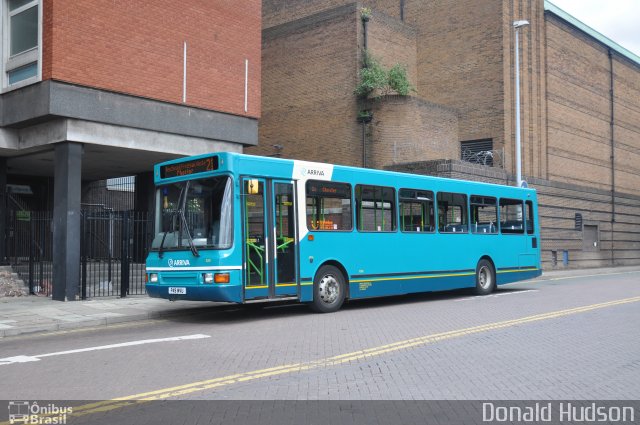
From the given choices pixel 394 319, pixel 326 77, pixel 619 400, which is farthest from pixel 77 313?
pixel 326 77

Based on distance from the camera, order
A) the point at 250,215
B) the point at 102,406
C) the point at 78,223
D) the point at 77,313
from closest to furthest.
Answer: the point at 102,406, the point at 250,215, the point at 77,313, the point at 78,223

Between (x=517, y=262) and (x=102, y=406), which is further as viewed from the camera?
(x=517, y=262)

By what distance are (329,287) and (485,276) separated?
6.60m

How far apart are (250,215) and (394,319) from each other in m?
3.52

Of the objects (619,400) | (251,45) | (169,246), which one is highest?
(251,45)

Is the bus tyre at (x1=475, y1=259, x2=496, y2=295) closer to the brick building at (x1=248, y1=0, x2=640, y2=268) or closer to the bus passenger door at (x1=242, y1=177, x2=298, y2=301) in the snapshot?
the brick building at (x1=248, y1=0, x2=640, y2=268)

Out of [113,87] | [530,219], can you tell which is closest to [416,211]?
[530,219]

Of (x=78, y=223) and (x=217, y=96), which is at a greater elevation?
(x=217, y=96)

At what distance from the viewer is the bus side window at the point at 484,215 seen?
18109mm

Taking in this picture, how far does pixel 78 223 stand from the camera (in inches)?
651

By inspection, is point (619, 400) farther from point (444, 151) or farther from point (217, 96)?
point (444, 151)

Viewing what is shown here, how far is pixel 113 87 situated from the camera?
17.1 metres

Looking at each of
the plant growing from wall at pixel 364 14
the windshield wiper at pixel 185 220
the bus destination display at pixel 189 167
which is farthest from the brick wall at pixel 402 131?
the windshield wiper at pixel 185 220

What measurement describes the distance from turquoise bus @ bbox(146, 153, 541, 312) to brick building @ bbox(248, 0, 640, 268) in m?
8.40
